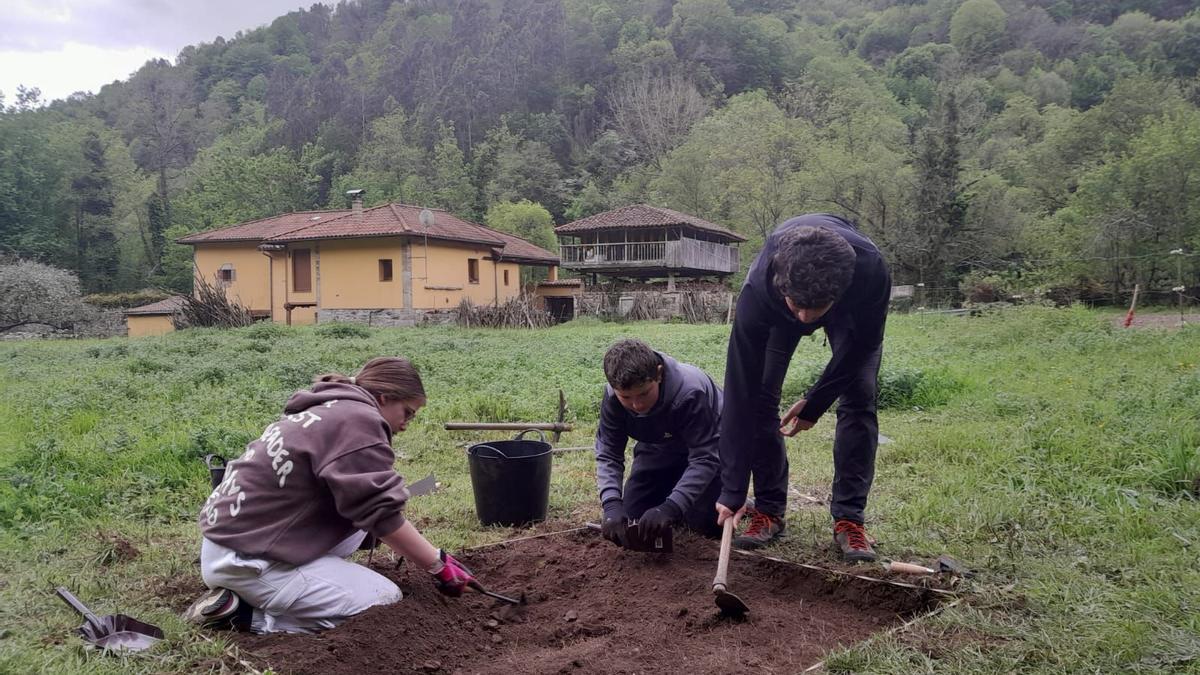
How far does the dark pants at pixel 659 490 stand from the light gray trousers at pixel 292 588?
1.36 metres

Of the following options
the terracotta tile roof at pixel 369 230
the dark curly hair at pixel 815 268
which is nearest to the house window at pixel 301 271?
the terracotta tile roof at pixel 369 230

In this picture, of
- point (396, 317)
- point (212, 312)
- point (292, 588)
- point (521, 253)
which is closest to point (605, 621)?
point (292, 588)

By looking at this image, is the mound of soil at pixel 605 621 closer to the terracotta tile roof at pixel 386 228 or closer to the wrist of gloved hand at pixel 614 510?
the wrist of gloved hand at pixel 614 510

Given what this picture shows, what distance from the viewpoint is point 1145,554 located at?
113 inches

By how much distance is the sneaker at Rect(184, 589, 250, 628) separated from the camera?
253 centimetres

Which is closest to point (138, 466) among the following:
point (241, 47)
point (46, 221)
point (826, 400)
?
point (826, 400)

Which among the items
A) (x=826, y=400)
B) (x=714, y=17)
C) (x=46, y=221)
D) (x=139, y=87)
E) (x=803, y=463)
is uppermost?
(x=714, y=17)

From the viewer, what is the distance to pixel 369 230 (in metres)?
25.4

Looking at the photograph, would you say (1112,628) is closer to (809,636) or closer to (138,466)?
(809,636)

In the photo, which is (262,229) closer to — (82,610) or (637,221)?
(637,221)

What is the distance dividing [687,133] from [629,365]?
189ft

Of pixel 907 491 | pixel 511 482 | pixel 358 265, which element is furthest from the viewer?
pixel 358 265

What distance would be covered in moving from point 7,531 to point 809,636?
3.90 m

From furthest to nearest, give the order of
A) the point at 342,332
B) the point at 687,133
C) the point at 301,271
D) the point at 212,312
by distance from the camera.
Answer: the point at 687,133
the point at 301,271
the point at 212,312
the point at 342,332
